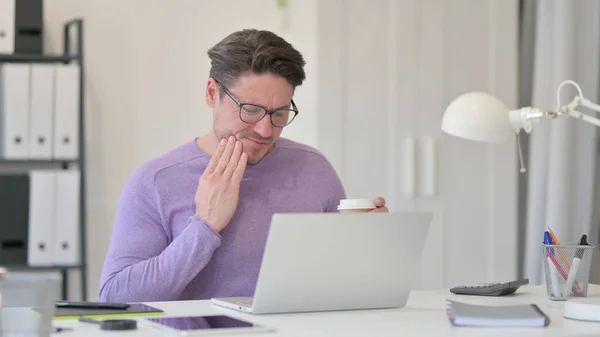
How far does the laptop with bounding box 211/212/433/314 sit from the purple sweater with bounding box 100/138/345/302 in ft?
0.79

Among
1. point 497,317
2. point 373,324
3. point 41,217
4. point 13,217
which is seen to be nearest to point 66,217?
point 41,217

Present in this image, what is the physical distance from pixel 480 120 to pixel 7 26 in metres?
2.22

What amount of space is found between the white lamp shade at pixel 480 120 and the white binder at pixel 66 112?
201cm

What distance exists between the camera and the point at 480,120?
181 centimetres

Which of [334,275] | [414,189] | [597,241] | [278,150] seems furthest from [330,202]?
[597,241]

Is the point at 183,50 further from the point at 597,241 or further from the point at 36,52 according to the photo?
the point at 597,241

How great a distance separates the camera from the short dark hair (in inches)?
83.7

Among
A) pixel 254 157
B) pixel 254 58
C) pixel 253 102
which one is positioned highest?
pixel 254 58

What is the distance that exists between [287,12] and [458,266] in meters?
1.17

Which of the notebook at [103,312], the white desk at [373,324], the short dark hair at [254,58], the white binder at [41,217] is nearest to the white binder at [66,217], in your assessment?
the white binder at [41,217]

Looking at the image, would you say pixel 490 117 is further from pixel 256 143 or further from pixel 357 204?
pixel 256 143

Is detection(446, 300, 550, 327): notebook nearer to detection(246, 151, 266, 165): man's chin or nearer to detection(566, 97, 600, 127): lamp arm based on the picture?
detection(566, 97, 600, 127): lamp arm

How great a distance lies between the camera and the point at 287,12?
3338mm

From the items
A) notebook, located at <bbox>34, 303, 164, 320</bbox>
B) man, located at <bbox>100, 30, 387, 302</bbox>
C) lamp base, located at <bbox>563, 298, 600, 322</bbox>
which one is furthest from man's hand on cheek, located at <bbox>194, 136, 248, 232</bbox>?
lamp base, located at <bbox>563, 298, 600, 322</bbox>
